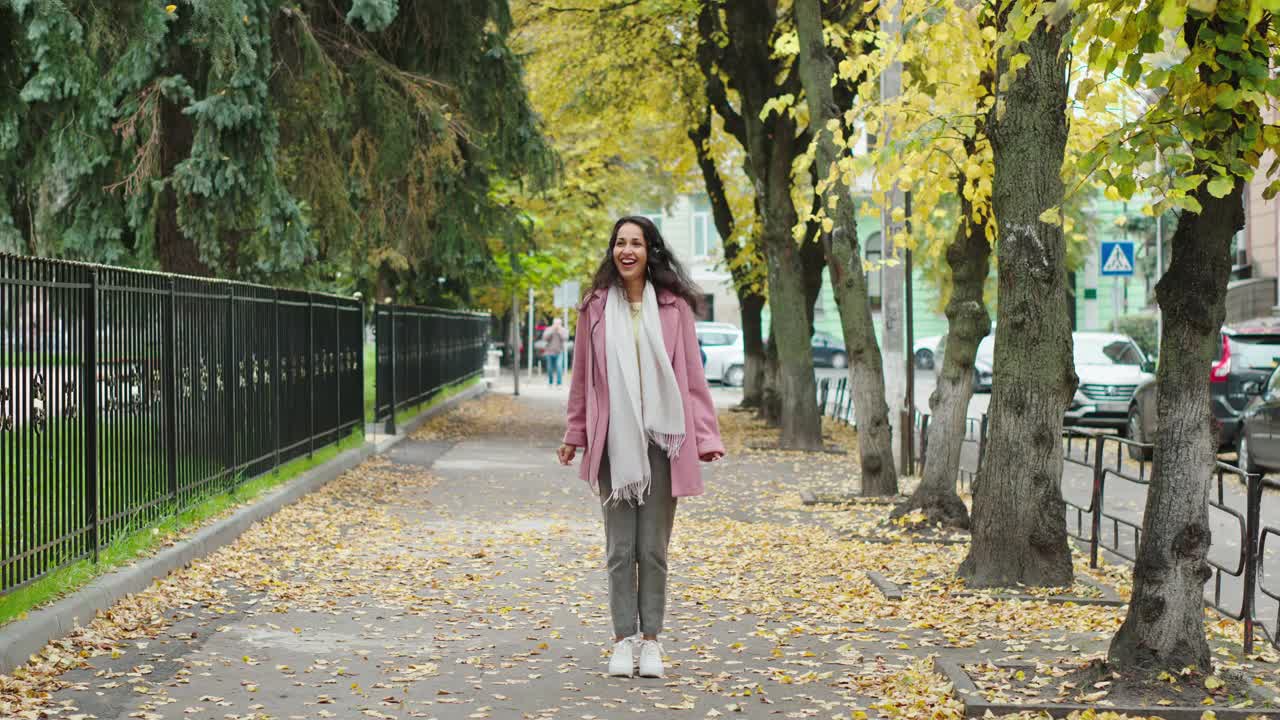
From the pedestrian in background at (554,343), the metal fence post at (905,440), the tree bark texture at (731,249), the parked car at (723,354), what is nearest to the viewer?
the metal fence post at (905,440)

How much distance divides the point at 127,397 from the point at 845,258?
6.08m

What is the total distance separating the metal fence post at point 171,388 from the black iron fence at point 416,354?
11.3 m

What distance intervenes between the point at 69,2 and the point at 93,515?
3395 millimetres

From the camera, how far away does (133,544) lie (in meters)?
10.3

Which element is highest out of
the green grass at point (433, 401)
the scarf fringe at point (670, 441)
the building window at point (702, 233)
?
the building window at point (702, 233)

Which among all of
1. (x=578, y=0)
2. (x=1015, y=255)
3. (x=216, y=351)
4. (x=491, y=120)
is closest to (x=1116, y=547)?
(x=1015, y=255)

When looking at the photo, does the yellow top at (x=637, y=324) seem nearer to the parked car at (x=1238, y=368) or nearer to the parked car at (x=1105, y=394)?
the parked car at (x=1238, y=368)

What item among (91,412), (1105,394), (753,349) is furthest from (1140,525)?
(753,349)

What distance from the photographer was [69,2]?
1087 centimetres

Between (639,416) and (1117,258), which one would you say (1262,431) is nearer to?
(1117,258)

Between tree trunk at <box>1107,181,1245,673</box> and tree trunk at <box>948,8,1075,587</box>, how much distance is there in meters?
2.42

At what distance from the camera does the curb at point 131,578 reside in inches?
291

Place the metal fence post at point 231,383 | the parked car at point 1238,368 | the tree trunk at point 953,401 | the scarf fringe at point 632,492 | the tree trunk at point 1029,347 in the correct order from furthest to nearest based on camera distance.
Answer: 1. the parked car at point 1238,368
2. the metal fence post at point 231,383
3. the tree trunk at point 953,401
4. the tree trunk at point 1029,347
5. the scarf fringe at point 632,492

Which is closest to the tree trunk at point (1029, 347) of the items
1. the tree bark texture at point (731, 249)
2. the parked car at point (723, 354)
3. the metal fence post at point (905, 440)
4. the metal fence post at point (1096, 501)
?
the metal fence post at point (1096, 501)
